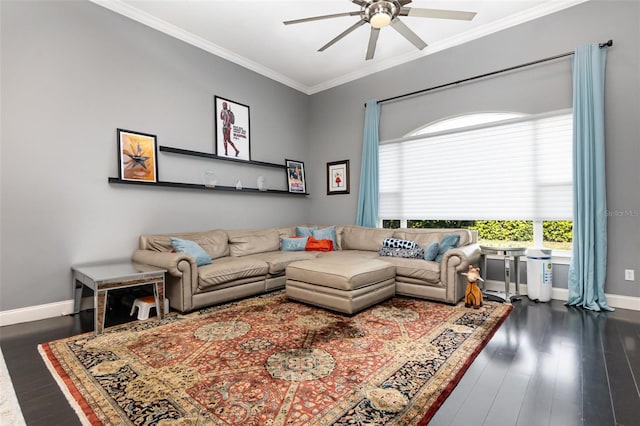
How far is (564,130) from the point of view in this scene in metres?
3.70

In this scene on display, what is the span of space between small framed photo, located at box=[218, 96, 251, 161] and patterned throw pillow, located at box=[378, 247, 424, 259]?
102 inches

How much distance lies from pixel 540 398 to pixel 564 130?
325 cm

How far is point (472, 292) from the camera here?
3385 mm

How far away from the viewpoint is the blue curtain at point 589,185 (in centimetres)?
335

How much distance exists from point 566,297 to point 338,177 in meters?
3.69

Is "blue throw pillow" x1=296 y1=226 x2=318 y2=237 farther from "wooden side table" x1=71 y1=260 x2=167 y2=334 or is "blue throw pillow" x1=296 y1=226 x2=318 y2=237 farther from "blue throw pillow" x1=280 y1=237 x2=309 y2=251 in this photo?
"wooden side table" x1=71 y1=260 x2=167 y2=334

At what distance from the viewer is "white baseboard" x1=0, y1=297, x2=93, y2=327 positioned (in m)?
2.92

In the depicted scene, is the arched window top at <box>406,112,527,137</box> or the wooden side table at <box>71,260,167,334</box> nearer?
the wooden side table at <box>71,260,167,334</box>

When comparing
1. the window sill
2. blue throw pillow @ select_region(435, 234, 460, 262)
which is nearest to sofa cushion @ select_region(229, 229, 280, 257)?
blue throw pillow @ select_region(435, 234, 460, 262)

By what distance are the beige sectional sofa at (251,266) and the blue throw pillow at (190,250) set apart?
8 cm

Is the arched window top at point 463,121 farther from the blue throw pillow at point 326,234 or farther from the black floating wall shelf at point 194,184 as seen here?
the black floating wall shelf at point 194,184

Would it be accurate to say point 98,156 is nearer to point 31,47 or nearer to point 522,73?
point 31,47

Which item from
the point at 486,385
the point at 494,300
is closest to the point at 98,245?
the point at 486,385

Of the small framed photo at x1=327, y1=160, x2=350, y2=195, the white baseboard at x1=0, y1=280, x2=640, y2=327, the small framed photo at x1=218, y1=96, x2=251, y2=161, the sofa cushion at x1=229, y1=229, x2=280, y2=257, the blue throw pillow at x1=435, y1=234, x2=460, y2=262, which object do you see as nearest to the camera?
the white baseboard at x1=0, y1=280, x2=640, y2=327
